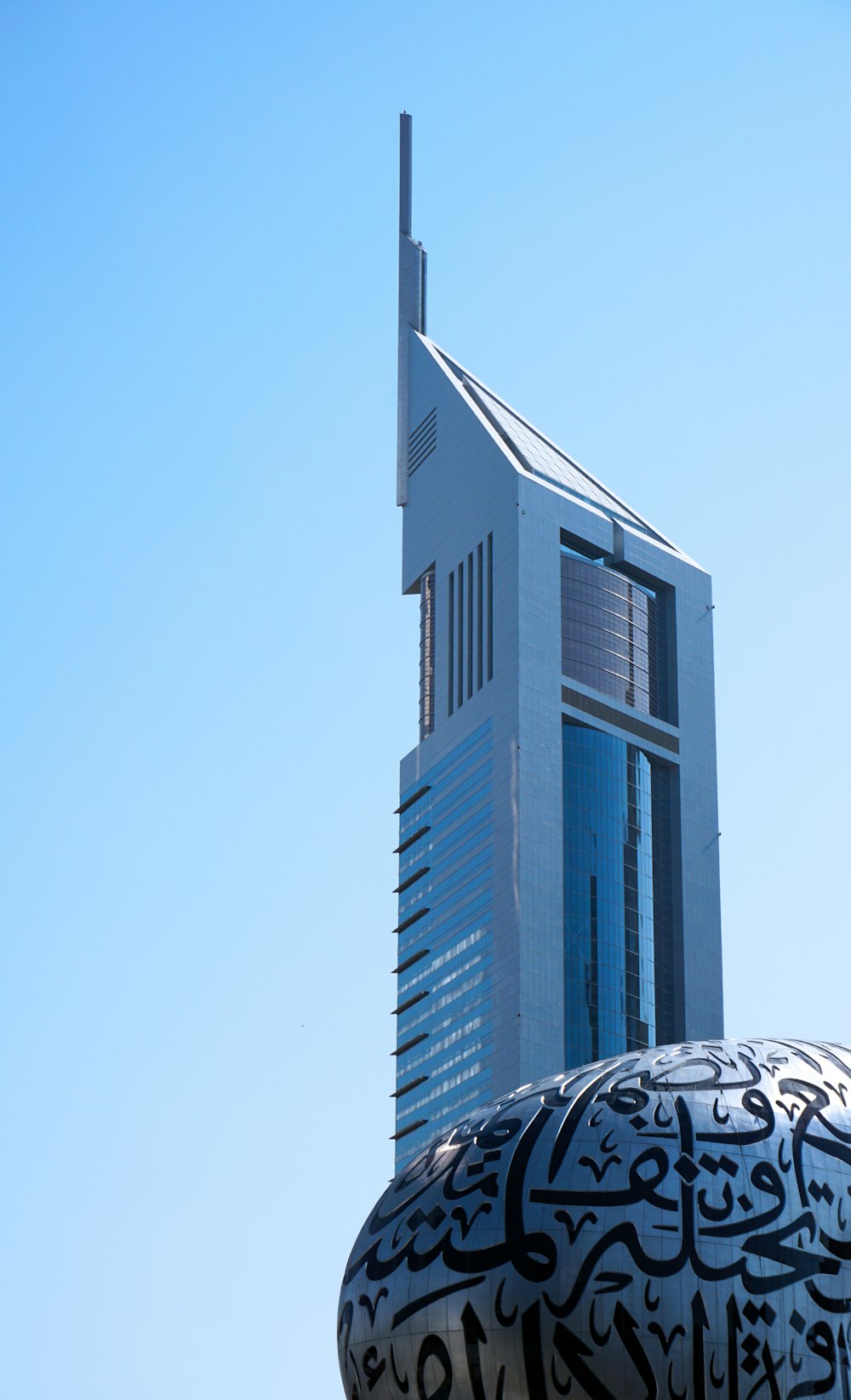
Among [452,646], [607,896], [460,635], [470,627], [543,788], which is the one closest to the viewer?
[543,788]

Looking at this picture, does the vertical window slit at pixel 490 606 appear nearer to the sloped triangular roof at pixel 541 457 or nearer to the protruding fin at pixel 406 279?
the sloped triangular roof at pixel 541 457

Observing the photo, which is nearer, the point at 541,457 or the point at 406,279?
the point at 541,457

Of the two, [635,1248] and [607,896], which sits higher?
[607,896]

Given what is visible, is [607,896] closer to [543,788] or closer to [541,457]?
[543,788]

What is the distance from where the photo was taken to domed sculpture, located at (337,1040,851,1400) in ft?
130

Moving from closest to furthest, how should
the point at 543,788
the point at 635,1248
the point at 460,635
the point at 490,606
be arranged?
the point at 635,1248 < the point at 543,788 < the point at 490,606 < the point at 460,635

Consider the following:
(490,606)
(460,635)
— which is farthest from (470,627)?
(490,606)

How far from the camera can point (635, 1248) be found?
4044cm

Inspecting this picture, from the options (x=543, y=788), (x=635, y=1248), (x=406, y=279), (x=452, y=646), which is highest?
(x=406, y=279)

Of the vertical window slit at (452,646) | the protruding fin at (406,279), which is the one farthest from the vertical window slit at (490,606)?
the protruding fin at (406,279)

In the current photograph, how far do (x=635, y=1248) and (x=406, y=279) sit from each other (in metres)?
146

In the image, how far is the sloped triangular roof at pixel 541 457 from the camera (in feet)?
508

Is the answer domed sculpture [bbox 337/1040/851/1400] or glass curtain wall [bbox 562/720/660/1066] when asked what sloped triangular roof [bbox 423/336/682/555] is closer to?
glass curtain wall [bbox 562/720/660/1066]

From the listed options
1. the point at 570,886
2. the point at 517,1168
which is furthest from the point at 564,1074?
the point at 570,886
